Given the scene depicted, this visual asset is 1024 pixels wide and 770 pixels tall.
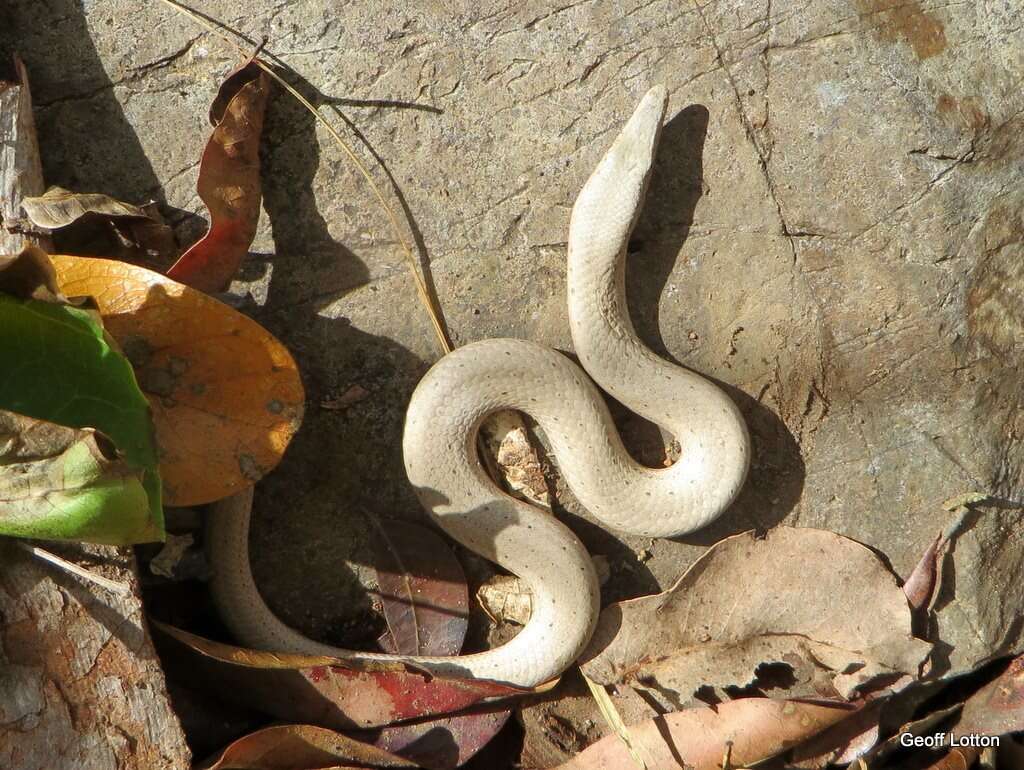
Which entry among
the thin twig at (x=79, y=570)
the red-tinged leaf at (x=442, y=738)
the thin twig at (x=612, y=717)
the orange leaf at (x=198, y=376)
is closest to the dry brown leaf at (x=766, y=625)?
the thin twig at (x=612, y=717)

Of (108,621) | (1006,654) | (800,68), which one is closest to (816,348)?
(800,68)

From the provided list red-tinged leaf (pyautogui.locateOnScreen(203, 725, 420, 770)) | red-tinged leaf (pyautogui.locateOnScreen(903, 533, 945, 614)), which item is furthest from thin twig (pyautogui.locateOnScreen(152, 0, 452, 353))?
red-tinged leaf (pyautogui.locateOnScreen(903, 533, 945, 614))

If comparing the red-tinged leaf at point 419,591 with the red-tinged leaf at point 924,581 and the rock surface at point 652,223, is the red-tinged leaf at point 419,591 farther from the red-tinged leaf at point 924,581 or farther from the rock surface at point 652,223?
the red-tinged leaf at point 924,581

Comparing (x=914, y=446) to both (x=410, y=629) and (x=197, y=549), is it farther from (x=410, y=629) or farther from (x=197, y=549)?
(x=197, y=549)

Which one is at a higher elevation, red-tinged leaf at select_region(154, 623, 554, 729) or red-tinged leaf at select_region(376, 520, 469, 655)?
red-tinged leaf at select_region(376, 520, 469, 655)

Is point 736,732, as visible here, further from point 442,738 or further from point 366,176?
point 366,176

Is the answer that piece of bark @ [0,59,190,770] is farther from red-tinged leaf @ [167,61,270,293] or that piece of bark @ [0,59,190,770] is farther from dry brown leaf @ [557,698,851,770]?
dry brown leaf @ [557,698,851,770]

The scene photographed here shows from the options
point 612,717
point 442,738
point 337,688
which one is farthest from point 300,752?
point 612,717
